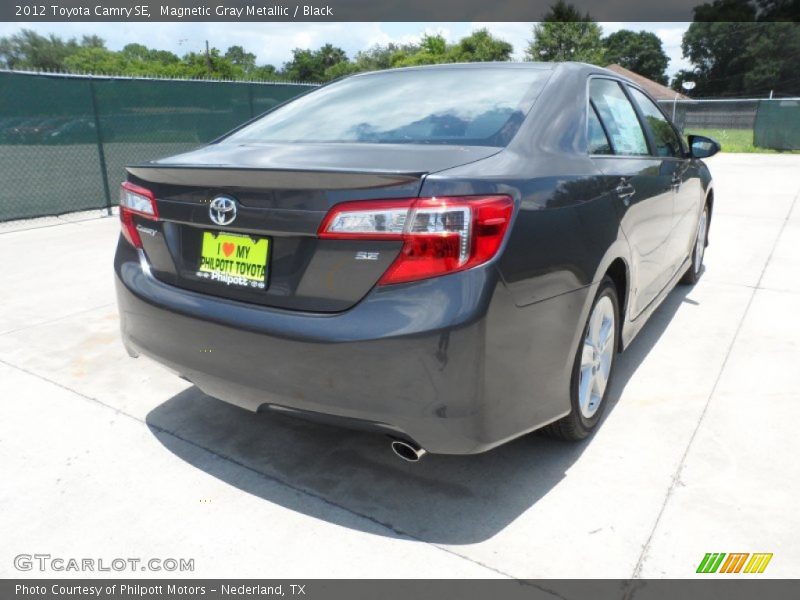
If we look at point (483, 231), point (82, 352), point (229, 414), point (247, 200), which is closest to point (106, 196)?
point (82, 352)

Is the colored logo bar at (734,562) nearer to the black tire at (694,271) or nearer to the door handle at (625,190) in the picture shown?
the door handle at (625,190)

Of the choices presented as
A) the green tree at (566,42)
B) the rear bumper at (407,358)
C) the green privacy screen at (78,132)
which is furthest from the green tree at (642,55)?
the rear bumper at (407,358)

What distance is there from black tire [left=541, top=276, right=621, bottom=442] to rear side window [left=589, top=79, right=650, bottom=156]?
0.70 metres

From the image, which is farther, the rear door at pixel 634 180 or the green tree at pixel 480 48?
the green tree at pixel 480 48

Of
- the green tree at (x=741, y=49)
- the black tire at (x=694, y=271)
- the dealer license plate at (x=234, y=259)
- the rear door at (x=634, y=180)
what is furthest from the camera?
the green tree at (x=741, y=49)

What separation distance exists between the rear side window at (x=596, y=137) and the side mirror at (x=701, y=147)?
5.79 feet

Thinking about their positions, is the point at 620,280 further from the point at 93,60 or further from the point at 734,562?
the point at 93,60

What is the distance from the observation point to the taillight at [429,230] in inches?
76.3

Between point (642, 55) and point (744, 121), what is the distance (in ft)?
257

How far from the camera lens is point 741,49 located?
81625 millimetres

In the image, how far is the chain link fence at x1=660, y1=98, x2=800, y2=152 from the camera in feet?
74.8

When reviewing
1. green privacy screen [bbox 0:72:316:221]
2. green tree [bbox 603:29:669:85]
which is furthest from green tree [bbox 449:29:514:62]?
green privacy screen [bbox 0:72:316:221]

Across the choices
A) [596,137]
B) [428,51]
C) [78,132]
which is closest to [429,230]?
[596,137]
